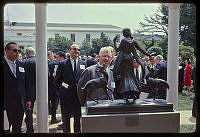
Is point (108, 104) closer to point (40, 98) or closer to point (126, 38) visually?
point (126, 38)

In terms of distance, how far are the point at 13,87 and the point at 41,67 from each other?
630 millimetres

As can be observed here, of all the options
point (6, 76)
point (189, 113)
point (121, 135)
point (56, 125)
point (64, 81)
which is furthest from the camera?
point (189, 113)

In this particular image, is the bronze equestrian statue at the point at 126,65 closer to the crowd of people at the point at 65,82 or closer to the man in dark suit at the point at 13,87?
the crowd of people at the point at 65,82

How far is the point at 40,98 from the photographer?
3.45m

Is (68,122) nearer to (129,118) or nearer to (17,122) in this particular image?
(17,122)

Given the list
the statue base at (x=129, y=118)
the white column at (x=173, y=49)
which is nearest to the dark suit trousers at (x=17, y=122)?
the statue base at (x=129, y=118)

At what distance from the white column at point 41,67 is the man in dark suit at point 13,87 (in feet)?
1.45

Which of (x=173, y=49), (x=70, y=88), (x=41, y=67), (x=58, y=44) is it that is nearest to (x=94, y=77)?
(x=70, y=88)

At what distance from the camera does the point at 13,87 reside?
291cm

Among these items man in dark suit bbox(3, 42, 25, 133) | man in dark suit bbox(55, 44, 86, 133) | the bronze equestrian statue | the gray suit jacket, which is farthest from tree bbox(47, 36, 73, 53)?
the bronze equestrian statue

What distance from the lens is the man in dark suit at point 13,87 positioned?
285 cm

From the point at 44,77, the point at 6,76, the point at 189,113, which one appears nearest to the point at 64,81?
the point at 44,77

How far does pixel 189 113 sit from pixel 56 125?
10.9ft

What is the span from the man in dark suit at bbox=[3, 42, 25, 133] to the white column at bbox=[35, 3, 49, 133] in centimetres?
44
